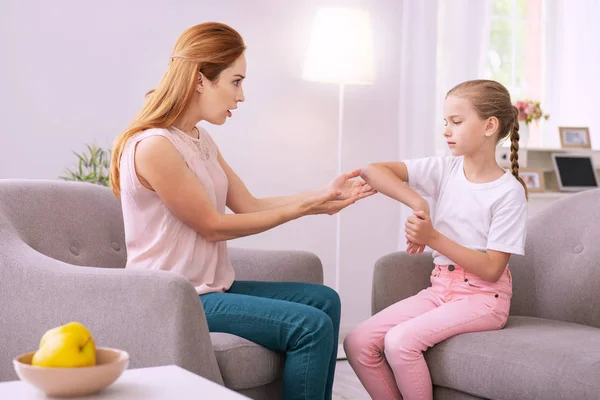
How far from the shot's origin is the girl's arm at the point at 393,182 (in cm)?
216

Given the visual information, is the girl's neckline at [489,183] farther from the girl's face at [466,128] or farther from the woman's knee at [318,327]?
the woman's knee at [318,327]

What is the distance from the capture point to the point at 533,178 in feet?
14.7

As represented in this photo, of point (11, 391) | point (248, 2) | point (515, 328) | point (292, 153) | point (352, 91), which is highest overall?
point (248, 2)

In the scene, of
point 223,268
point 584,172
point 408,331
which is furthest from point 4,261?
point 584,172

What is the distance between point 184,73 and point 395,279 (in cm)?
82

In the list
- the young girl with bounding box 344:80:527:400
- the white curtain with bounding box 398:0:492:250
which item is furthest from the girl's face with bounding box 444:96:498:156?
the white curtain with bounding box 398:0:492:250

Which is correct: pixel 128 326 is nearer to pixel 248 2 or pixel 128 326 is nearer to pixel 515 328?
pixel 515 328

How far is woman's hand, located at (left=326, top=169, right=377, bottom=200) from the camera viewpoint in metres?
2.31

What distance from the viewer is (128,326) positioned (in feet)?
5.58

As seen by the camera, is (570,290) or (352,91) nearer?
(570,290)

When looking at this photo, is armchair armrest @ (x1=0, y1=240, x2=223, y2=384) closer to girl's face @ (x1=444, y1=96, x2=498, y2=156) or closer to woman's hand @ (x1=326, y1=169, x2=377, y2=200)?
woman's hand @ (x1=326, y1=169, x2=377, y2=200)

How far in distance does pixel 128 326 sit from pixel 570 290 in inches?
49.1

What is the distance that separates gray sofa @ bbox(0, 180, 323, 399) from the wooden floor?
1.01 meters

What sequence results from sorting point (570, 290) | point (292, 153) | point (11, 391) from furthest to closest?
point (292, 153)
point (570, 290)
point (11, 391)
